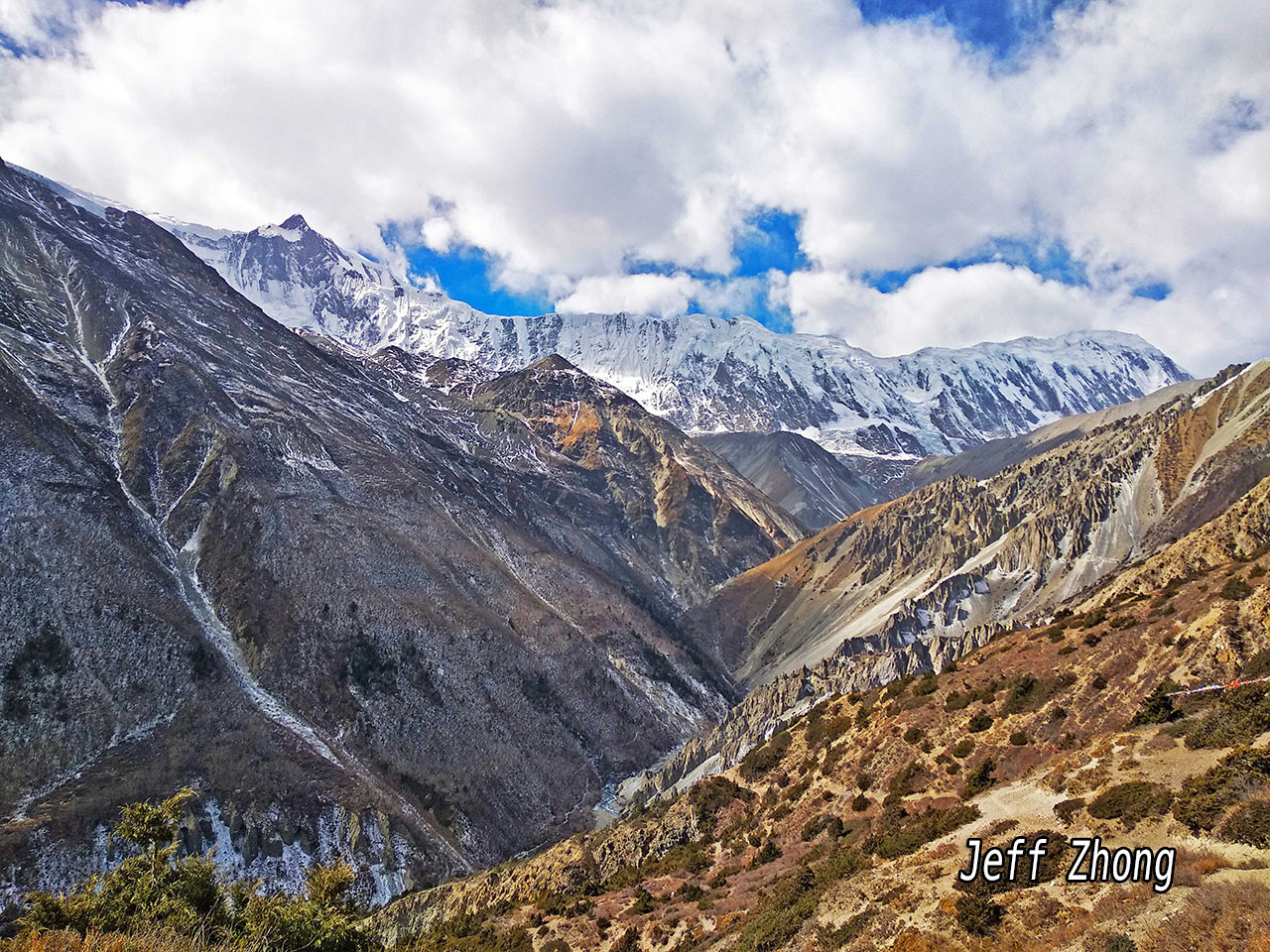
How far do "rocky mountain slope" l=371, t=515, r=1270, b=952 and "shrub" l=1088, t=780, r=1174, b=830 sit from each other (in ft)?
0.23

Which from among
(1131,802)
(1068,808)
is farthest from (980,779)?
(1131,802)

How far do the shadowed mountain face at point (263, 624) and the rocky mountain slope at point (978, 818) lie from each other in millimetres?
41612

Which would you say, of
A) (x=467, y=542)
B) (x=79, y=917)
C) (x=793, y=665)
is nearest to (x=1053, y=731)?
(x=79, y=917)

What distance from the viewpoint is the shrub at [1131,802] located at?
69.8 feet

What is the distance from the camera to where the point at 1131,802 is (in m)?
22.1

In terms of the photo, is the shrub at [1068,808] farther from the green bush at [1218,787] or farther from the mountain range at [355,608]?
the mountain range at [355,608]

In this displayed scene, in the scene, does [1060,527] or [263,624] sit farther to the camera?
[1060,527]

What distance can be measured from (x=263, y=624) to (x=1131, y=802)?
369ft

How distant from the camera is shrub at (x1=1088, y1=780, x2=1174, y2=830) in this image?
69.8 feet

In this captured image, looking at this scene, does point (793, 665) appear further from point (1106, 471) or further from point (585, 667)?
point (1106, 471)

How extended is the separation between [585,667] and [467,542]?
38.2m

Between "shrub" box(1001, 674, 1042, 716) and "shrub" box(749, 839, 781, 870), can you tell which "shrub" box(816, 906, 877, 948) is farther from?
"shrub" box(1001, 674, 1042, 716)

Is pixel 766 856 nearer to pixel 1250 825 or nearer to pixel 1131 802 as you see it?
pixel 1131 802

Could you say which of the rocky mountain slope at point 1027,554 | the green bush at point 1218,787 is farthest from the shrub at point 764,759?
the rocky mountain slope at point 1027,554
